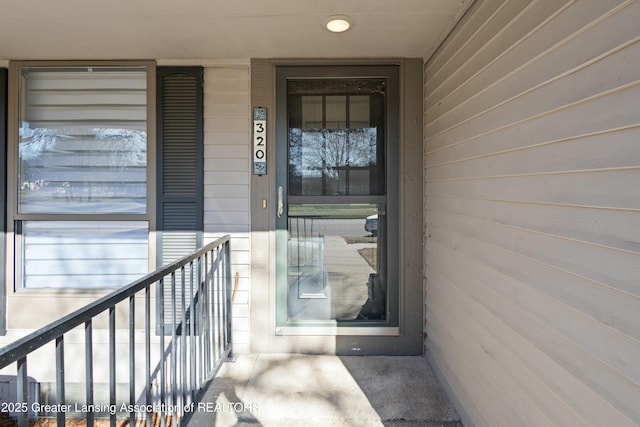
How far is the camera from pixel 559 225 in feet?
3.89

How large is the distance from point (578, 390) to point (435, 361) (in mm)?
1442

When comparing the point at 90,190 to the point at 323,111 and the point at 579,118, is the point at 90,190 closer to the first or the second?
the point at 323,111

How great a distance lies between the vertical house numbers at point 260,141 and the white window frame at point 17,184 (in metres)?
0.77

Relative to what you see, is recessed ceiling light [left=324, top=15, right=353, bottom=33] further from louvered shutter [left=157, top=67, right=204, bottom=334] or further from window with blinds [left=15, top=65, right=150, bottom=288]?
window with blinds [left=15, top=65, right=150, bottom=288]

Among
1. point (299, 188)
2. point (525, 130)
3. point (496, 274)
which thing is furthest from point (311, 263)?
point (525, 130)

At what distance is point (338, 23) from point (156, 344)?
2.63 m

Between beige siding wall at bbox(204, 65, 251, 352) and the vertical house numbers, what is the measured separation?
0.22ft

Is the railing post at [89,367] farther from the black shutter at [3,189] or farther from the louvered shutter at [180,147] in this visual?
the black shutter at [3,189]

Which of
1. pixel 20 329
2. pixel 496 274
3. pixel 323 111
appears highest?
pixel 323 111

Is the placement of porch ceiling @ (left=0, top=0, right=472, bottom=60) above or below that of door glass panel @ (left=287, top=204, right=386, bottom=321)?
above

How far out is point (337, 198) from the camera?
277 centimetres

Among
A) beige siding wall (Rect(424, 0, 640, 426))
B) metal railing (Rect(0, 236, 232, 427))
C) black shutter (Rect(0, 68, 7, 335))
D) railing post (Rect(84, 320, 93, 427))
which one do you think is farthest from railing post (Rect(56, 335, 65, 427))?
black shutter (Rect(0, 68, 7, 335))

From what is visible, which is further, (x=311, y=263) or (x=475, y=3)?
(x=311, y=263)

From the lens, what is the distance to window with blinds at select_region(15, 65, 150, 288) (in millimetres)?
2844
